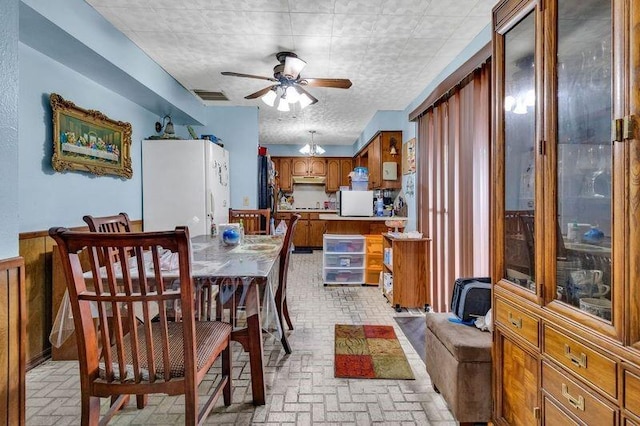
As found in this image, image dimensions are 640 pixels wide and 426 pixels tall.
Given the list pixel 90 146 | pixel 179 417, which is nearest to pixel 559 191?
pixel 179 417

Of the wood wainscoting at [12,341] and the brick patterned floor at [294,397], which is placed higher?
the wood wainscoting at [12,341]

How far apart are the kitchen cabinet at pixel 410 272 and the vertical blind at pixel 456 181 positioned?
97 mm

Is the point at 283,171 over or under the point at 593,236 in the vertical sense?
over

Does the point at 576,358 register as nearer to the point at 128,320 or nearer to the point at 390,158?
the point at 128,320

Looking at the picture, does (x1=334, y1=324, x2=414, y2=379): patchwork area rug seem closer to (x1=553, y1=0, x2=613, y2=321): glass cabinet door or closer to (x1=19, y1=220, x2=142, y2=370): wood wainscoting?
(x1=553, y1=0, x2=613, y2=321): glass cabinet door

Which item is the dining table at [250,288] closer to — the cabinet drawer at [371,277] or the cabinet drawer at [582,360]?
the cabinet drawer at [582,360]

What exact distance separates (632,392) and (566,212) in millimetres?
580

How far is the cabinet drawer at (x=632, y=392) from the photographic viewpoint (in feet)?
2.74

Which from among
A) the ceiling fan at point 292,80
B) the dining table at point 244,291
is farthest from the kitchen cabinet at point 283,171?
the dining table at point 244,291

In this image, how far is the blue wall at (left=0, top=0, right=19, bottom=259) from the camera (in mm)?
1319

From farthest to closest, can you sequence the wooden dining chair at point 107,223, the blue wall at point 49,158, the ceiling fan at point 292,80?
the ceiling fan at point 292,80 → the blue wall at point 49,158 → the wooden dining chair at point 107,223

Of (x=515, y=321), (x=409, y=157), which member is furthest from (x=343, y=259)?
(x=515, y=321)

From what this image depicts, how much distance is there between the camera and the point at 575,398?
1041 mm

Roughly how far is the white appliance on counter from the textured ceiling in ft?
2.68
